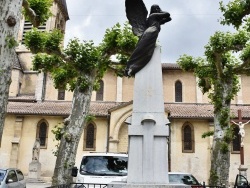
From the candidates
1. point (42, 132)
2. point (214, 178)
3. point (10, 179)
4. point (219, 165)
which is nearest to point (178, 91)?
point (42, 132)

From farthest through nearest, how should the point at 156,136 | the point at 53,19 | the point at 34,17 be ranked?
the point at 53,19, the point at 34,17, the point at 156,136

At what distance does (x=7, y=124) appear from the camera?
27531 mm

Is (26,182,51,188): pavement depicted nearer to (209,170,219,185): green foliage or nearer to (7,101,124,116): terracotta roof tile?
(7,101,124,116): terracotta roof tile

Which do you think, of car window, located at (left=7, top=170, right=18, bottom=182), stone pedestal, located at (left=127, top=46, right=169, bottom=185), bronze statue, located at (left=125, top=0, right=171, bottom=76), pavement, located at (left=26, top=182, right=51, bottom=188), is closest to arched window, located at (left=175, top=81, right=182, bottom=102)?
pavement, located at (left=26, top=182, right=51, bottom=188)

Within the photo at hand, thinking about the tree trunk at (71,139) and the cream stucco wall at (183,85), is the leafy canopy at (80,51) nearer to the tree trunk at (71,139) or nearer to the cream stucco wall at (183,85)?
the tree trunk at (71,139)

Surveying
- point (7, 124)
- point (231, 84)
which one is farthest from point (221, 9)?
point (7, 124)

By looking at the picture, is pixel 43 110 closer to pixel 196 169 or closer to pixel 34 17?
pixel 196 169

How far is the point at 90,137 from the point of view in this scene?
2736cm

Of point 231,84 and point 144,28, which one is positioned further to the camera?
point 231,84

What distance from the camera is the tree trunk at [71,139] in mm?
12852

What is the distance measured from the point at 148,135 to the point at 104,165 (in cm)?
388

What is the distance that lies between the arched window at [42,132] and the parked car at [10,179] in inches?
534

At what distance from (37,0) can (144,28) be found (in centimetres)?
588

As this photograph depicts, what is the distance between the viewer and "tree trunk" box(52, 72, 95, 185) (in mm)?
12852
